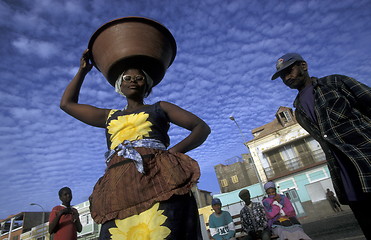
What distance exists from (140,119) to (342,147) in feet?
5.31

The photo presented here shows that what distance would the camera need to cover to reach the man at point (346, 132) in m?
1.64

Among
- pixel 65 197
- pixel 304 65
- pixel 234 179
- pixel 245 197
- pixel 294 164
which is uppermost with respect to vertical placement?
pixel 234 179

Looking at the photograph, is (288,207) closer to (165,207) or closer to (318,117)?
(318,117)

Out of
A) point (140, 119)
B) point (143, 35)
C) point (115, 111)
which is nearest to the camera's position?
point (140, 119)

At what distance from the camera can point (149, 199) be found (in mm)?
1062

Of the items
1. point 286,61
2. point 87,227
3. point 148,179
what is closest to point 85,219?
point 87,227

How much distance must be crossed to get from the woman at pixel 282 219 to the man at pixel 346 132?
2398 millimetres

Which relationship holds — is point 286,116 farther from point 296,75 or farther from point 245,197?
point 296,75

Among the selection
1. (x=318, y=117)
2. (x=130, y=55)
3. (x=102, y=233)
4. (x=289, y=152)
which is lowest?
(x=102, y=233)

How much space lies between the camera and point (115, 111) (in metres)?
1.59

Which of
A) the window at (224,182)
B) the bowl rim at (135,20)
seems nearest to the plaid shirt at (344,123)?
the bowl rim at (135,20)

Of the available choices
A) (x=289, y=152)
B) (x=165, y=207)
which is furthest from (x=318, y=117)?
(x=289, y=152)

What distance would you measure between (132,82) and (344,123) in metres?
1.77

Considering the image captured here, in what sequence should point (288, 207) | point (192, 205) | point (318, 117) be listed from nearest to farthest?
1. point (192, 205)
2. point (318, 117)
3. point (288, 207)
